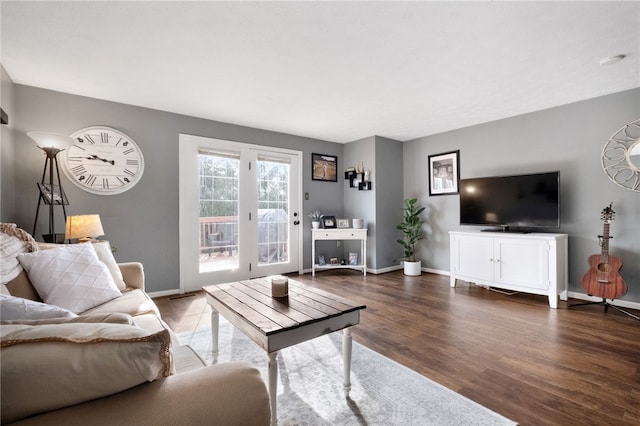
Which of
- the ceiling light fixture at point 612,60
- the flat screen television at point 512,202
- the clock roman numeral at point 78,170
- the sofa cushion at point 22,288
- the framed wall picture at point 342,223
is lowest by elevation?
the sofa cushion at point 22,288

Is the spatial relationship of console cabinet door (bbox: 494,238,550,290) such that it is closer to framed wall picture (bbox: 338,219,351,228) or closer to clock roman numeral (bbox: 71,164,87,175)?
framed wall picture (bbox: 338,219,351,228)

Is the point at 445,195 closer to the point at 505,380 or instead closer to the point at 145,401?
the point at 505,380

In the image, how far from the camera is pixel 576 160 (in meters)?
3.34

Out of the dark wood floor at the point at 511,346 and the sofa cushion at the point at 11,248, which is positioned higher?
the sofa cushion at the point at 11,248

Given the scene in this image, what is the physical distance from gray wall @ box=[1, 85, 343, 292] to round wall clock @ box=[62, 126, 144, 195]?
0.07m

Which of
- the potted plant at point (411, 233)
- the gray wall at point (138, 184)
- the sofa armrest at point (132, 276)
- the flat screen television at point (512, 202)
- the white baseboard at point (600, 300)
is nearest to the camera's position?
the sofa armrest at point (132, 276)

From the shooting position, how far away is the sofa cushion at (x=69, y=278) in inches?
64.9

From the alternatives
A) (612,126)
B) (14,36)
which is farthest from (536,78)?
(14,36)

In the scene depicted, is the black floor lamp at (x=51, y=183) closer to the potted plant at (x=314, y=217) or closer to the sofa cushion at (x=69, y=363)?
the sofa cushion at (x=69, y=363)

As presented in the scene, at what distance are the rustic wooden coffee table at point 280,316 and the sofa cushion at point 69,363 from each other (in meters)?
0.71

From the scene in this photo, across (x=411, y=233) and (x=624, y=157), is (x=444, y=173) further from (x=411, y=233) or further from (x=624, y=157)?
(x=624, y=157)

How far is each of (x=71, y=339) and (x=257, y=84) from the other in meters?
2.66

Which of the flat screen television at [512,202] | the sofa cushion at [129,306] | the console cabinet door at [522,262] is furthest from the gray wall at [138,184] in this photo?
the console cabinet door at [522,262]

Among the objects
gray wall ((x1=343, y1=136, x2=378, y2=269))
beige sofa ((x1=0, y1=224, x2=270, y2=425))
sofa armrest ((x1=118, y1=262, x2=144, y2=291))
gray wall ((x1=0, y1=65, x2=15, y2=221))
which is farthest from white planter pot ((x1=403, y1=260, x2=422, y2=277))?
gray wall ((x1=0, y1=65, x2=15, y2=221))
